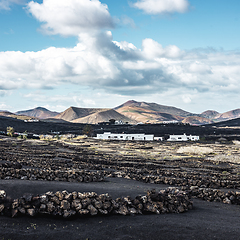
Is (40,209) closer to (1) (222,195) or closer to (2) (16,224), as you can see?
(2) (16,224)

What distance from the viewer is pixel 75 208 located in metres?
7.91

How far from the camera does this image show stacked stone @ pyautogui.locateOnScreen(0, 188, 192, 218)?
24.3ft

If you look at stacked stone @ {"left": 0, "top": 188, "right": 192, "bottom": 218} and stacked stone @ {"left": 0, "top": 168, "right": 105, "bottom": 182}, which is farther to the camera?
stacked stone @ {"left": 0, "top": 168, "right": 105, "bottom": 182}

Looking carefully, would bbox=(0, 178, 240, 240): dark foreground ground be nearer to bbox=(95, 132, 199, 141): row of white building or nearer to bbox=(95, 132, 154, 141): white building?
Result: bbox=(95, 132, 199, 141): row of white building

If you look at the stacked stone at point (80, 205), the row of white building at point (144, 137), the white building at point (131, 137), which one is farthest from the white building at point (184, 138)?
the stacked stone at point (80, 205)

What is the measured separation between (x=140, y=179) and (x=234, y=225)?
9340 mm

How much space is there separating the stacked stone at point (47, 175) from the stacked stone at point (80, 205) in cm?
512

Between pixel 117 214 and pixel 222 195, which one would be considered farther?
pixel 222 195

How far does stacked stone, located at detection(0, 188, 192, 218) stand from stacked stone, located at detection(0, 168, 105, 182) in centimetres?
512

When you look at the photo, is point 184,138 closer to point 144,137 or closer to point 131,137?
point 144,137

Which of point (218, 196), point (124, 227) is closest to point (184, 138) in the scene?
point (218, 196)

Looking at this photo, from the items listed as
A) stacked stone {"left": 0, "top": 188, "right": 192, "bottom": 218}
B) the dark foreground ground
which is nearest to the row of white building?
stacked stone {"left": 0, "top": 188, "right": 192, "bottom": 218}

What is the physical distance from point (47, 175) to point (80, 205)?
6327 millimetres

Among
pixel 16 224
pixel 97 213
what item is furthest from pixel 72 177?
pixel 16 224
